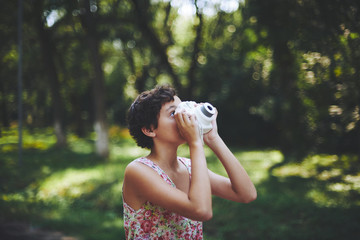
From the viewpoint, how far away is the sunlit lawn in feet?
14.9

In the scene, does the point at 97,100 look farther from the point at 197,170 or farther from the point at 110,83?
the point at 110,83

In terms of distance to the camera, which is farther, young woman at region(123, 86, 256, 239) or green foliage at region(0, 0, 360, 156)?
green foliage at region(0, 0, 360, 156)

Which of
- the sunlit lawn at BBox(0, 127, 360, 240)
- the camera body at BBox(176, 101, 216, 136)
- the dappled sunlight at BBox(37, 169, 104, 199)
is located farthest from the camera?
the dappled sunlight at BBox(37, 169, 104, 199)

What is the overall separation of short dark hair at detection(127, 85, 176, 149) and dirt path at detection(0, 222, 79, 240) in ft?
10.9

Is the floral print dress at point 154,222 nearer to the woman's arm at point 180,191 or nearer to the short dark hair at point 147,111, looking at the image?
the woman's arm at point 180,191

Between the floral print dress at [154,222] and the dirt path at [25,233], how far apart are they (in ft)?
10.7

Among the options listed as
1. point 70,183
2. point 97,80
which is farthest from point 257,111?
point 70,183

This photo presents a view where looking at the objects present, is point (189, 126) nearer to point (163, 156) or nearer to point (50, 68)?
point (163, 156)

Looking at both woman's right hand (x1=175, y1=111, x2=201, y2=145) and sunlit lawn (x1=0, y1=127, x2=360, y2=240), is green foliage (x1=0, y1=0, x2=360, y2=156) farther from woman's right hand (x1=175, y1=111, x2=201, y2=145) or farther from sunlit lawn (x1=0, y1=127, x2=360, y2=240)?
woman's right hand (x1=175, y1=111, x2=201, y2=145)

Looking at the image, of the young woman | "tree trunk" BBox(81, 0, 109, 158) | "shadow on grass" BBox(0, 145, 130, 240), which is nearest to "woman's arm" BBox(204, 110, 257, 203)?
the young woman

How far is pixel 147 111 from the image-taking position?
1758 mm

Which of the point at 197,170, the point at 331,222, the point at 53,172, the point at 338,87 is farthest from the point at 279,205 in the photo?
the point at 53,172

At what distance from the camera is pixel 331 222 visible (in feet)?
15.3

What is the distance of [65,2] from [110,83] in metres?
15.3
